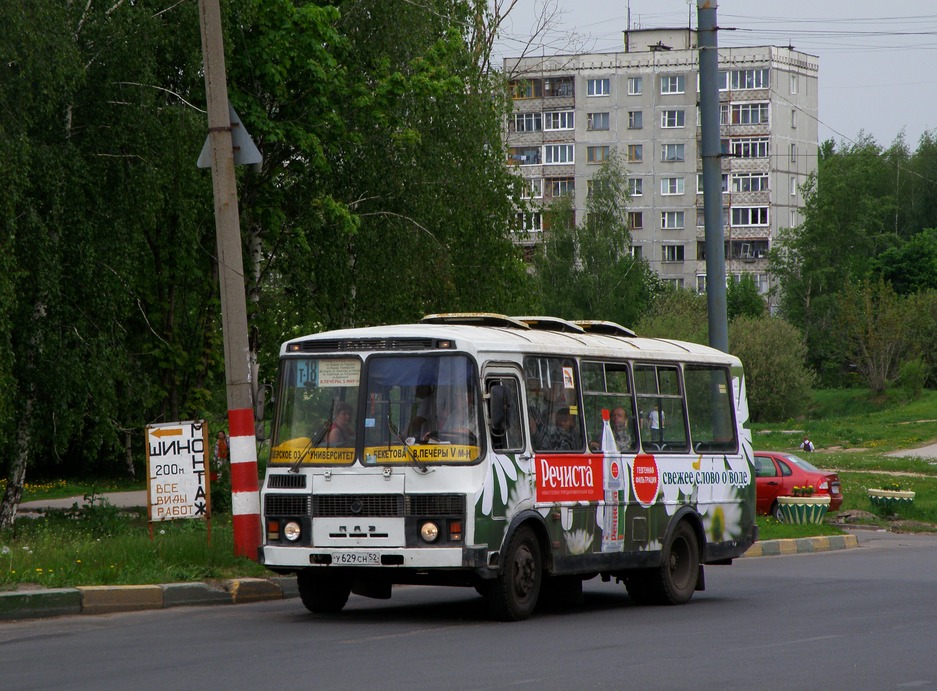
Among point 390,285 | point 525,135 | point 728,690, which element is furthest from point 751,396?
point 728,690

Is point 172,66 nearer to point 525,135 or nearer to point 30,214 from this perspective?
point 30,214

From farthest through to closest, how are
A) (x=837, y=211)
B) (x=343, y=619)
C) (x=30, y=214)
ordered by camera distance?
(x=837, y=211)
(x=30, y=214)
(x=343, y=619)

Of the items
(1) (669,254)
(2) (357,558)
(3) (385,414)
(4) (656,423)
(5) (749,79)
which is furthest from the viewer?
(1) (669,254)

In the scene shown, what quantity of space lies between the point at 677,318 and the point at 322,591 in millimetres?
67601

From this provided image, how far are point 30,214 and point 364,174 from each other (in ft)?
33.2

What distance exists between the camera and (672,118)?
103562mm

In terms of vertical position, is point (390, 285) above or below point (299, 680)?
above

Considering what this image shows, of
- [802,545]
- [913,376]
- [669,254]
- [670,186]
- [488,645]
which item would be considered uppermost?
[670,186]

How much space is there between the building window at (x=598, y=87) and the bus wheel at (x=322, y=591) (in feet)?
307

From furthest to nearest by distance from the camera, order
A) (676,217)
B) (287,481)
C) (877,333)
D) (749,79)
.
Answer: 1. (676,217)
2. (749,79)
3. (877,333)
4. (287,481)

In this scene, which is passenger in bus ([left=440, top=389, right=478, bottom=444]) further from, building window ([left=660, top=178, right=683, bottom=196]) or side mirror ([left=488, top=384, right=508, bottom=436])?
building window ([left=660, top=178, right=683, bottom=196])

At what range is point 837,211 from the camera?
9919cm

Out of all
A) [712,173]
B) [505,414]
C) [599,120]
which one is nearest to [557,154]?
[599,120]

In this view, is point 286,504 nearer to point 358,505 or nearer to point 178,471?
point 358,505
